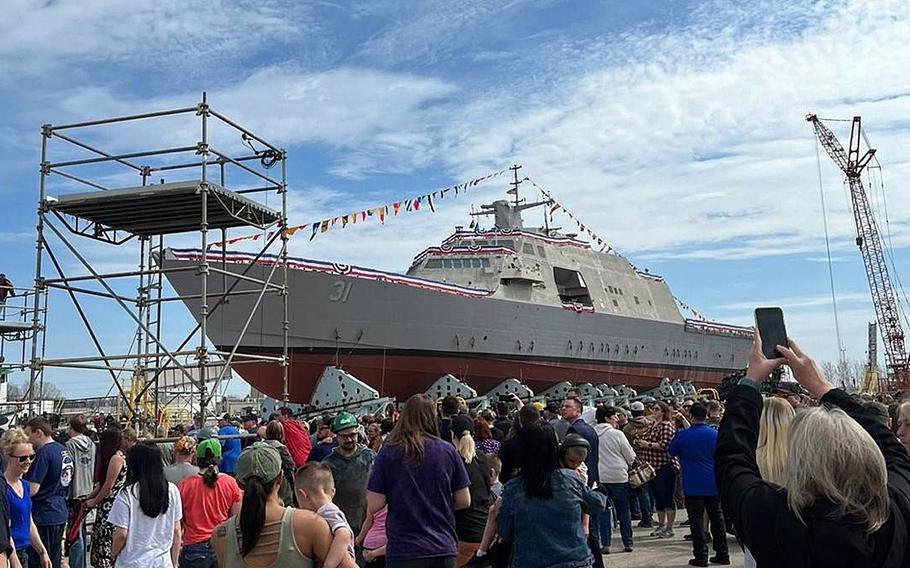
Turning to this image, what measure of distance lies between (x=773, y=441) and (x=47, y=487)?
19.7ft

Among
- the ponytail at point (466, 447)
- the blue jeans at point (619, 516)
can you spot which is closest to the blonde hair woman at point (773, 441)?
the ponytail at point (466, 447)

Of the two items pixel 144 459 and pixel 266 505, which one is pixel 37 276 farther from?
pixel 266 505

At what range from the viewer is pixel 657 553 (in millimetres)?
8844

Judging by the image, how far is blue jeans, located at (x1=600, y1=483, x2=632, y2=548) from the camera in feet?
29.7

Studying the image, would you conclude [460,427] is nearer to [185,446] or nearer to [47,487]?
[185,446]

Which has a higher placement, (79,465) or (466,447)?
(466,447)

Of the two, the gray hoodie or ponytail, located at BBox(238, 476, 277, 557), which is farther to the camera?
the gray hoodie

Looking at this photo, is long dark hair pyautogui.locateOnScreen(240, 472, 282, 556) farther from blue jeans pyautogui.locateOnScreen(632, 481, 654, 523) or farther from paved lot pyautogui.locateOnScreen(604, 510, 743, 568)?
blue jeans pyautogui.locateOnScreen(632, 481, 654, 523)

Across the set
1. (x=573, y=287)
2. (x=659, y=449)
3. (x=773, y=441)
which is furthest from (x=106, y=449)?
(x=573, y=287)

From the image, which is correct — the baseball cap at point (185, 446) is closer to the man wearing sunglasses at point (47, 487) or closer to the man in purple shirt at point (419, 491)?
the man wearing sunglasses at point (47, 487)

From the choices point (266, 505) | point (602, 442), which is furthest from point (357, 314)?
point (266, 505)

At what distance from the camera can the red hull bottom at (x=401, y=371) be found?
27.4 metres

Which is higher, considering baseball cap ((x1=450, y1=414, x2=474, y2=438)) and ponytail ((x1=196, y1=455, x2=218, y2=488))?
baseball cap ((x1=450, y1=414, x2=474, y2=438))

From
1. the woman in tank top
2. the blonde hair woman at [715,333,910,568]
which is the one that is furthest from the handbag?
the blonde hair woman at [715,333,910,568]
